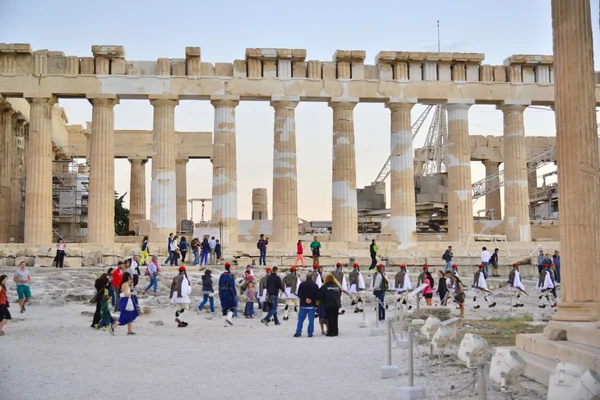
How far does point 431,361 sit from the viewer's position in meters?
13.9

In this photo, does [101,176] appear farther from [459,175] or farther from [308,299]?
[308,299]

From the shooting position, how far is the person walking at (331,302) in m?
18.4

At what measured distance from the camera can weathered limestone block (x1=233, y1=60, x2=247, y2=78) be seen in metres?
40.1

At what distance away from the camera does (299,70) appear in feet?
132

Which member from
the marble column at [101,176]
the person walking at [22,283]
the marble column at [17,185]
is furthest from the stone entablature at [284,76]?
the person walking at [22,283]

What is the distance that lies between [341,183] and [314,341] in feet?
74.9

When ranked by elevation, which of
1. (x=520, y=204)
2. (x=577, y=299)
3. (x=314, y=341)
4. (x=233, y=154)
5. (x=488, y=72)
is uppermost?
(x=488, y=72)

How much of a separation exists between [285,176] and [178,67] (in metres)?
7.94

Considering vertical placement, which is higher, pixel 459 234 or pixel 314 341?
pixel 459 234

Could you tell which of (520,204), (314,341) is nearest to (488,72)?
(520,204)

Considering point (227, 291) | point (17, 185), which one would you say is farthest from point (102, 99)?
point (227, 291)

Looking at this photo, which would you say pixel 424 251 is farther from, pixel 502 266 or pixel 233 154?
pixel 233 154

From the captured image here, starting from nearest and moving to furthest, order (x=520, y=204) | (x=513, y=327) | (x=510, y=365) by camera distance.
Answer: (x=510, y=365)
(x=513, y=327)
(x=520, y=204)

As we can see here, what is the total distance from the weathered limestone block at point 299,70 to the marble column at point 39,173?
12484 millimetres
